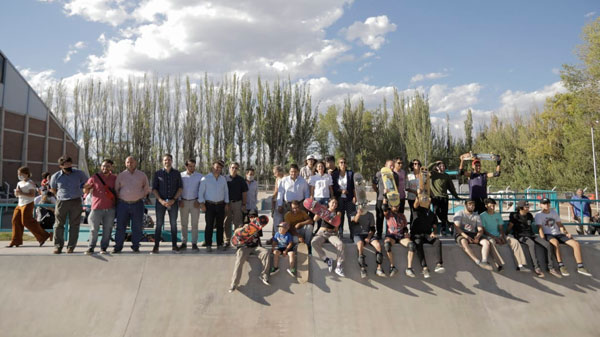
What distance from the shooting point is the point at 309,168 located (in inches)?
282

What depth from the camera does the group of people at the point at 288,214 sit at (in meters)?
5.89

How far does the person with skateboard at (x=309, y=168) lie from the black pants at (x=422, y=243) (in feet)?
7.72

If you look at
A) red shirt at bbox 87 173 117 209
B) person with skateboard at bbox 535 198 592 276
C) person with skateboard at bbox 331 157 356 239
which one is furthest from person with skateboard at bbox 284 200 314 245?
person with skateboard at bbox 535 198 592 276

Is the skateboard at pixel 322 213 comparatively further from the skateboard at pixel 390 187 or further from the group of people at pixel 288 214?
the skateboard at pixel 390 187

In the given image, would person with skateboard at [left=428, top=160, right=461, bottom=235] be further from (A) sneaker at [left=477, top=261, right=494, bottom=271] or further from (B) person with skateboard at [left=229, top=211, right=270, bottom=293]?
(B) person with skateboard at [left=229, top=211, right=270, bottom=293]

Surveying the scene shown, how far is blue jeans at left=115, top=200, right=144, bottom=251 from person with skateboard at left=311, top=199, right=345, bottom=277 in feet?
10.4

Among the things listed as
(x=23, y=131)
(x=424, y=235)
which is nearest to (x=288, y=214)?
(x=424, y=235)

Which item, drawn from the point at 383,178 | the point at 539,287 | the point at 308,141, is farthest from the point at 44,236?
the point at 308,141

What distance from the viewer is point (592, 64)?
71.0ft

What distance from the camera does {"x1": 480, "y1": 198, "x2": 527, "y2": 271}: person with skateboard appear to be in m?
5.92

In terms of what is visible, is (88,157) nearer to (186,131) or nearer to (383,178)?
(186,131)

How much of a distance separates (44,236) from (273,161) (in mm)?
30945

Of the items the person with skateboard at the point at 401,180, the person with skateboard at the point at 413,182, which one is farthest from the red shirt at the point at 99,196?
the person with skateboard at the point at 413,182

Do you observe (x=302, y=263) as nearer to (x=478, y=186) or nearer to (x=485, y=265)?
(x=485, y=265)
